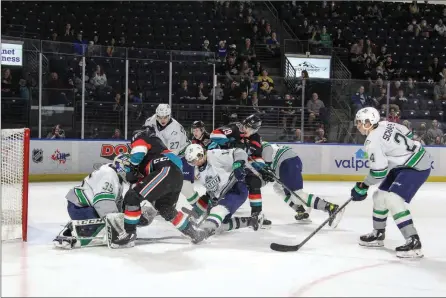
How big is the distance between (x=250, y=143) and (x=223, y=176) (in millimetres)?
802

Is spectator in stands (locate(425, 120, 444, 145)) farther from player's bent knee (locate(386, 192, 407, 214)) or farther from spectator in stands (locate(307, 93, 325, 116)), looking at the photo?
player's bent knee (locate(386, 192, 407, 214))

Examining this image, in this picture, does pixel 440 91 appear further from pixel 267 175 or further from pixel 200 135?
pixel 267 175

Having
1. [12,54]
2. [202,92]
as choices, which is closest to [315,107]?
[202,92]

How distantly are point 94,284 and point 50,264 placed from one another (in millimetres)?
676

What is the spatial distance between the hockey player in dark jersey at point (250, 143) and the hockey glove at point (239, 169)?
18 cm

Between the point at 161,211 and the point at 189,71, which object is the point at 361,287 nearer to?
the point at 161,211

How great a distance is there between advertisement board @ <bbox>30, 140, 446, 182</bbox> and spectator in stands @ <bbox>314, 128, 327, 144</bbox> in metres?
0.08

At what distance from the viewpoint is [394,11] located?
56.6ft

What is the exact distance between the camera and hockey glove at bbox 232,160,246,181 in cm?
516

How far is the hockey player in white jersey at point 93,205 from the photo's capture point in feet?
15.3

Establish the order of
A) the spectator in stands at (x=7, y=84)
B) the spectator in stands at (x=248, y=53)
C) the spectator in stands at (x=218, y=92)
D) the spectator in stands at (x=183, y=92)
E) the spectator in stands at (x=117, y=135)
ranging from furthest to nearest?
the spectator in stands at (x=248, y=53)
the spectator in stands at (x=218, y=92)
the spectator in stands at (x=183, y=92)
the spectator in stands at (x=117, y=135)
the spectator in stands at (x=7, y=84)

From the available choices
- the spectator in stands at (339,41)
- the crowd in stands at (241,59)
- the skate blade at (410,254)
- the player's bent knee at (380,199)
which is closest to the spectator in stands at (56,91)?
the crowd in stands at (241,59)

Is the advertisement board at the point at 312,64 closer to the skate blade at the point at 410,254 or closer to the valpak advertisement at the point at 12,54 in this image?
the valpak advertisement at the point at 12,54

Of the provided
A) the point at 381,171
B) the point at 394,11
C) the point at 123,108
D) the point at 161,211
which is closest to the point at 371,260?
the point at 381,171
